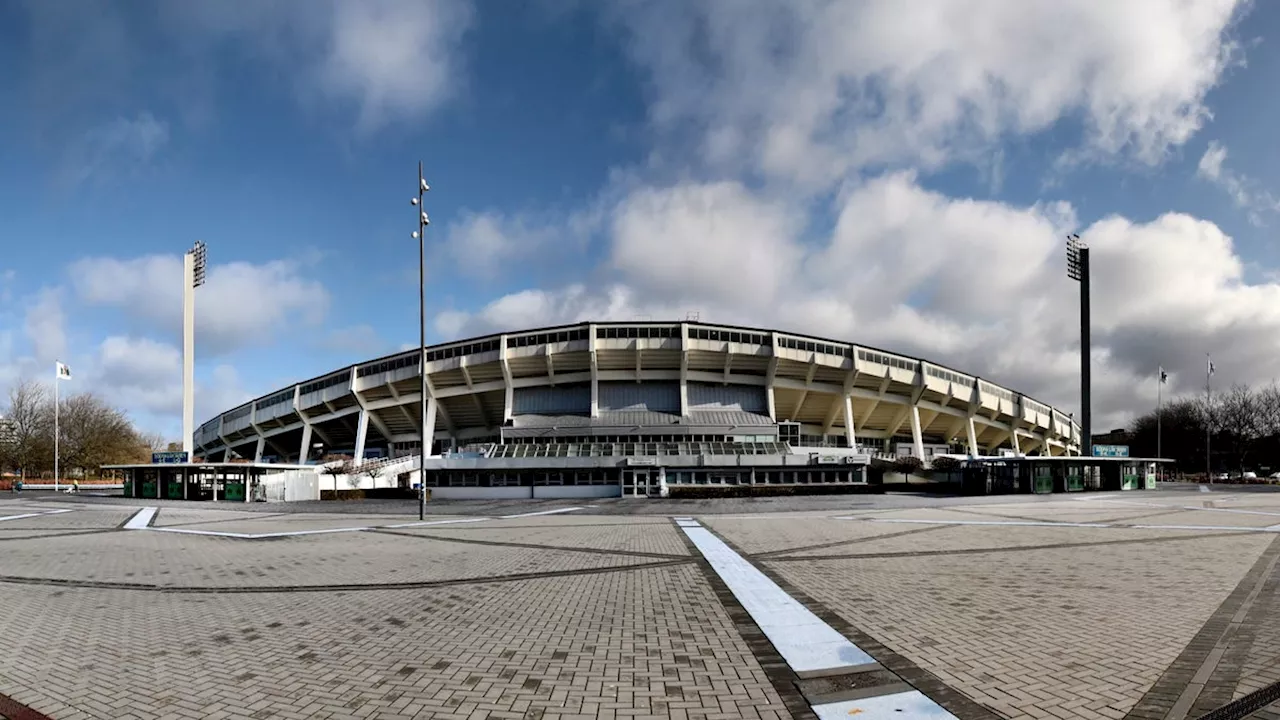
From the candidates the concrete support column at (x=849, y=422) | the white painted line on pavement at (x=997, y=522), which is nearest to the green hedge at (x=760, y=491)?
the white painted line on pavement at (x=997, y=522)

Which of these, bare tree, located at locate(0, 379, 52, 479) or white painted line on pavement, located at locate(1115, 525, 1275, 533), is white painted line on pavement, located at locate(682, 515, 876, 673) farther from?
bare tree, located at locate(0, 379, 52, 479)

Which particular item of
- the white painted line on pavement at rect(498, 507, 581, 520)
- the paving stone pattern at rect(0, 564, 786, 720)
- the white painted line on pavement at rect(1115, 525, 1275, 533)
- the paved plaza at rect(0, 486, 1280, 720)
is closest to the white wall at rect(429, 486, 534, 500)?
the white painted line on pavement at rect(498, 507, 581, 520)

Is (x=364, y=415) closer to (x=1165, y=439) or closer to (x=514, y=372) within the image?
(x=514, y=372)

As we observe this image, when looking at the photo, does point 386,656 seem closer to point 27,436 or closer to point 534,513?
point 534,513

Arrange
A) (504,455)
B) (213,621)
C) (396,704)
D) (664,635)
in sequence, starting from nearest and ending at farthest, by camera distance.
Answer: (396,704)
(664,635)
(213,621)
(504,455)

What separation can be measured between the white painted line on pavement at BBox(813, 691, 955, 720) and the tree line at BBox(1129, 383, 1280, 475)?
7458cm

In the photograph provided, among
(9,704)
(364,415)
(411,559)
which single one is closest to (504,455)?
(364,415)

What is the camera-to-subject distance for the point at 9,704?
550 cm

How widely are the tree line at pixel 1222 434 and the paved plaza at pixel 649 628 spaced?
6761 cm

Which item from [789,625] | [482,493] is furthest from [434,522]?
[482,493]

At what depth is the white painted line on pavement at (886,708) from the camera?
16.4 feet

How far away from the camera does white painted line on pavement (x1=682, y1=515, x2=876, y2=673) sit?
6473mm

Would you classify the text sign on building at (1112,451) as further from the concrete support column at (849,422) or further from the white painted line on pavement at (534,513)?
the white painted line on pavement at (534,513)

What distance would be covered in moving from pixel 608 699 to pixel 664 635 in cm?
210
